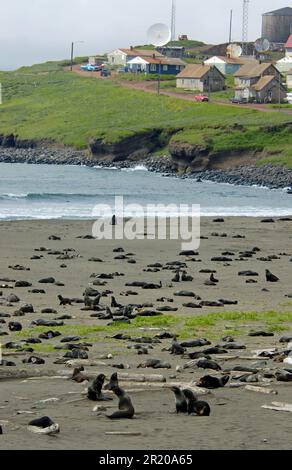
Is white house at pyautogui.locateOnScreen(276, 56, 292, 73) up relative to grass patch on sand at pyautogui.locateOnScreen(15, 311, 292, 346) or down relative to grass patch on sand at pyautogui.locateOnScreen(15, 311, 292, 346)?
up

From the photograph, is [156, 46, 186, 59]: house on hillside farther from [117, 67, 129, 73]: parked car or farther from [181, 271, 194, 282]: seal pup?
[181, 271, 194, 282]: seal pup

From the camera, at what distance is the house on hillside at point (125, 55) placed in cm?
16275

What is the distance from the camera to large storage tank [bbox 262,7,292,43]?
182m

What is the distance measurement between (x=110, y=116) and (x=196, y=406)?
121445 mm

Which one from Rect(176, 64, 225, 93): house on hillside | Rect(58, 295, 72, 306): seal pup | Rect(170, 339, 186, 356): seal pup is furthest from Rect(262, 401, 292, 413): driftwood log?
Rect(176, 64, 225, 93): house on hillside

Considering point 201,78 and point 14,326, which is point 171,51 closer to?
Answer: point 201,78

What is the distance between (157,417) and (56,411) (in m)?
1.18

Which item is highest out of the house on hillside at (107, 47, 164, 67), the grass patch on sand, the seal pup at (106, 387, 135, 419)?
the house on hillside at (107, 47, 164, 67)

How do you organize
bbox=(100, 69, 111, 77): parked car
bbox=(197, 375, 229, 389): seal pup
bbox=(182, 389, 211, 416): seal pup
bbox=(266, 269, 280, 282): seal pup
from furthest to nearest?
bbox=(100, 69, 111, 77): parked car
bbox=(266, 269, 280, 282): seal pup
bbox=(197, 375, 229, 389): seal pup
bbox=(182, 389, 211, 416): seal pup

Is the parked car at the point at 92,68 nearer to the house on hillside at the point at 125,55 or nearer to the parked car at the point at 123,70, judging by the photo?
the house on hillside at the point at 125,55

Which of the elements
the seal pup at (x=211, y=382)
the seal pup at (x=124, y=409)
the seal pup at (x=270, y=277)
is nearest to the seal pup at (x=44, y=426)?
the seal pup at (x=124, y=409)

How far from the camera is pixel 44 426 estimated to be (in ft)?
41.5

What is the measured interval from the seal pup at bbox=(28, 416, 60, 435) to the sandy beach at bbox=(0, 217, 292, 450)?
98 millimetres

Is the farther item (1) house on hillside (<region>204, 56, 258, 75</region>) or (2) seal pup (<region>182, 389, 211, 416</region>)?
(1) house on hillside (<region>204, 56, 258, 75</region>)
